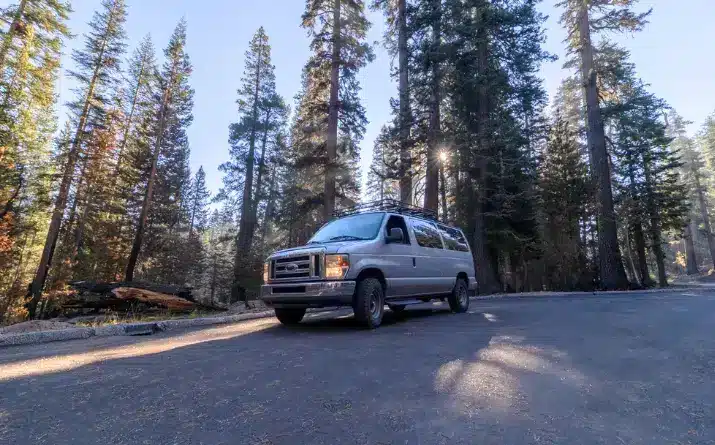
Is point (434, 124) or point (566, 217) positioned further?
point (566, 217)

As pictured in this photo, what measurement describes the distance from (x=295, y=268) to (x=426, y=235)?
144 inches

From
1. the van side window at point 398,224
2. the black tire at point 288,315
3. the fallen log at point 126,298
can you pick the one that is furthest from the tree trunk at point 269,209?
the van side window at point 398,224

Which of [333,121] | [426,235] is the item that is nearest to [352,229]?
[426,235]

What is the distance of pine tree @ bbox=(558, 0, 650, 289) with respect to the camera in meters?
19.9

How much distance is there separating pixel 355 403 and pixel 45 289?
2218cm

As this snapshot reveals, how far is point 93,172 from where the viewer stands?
23344 millimetres

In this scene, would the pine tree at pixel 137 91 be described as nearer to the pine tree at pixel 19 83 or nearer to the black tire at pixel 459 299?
the pine tree at pixel 19 83

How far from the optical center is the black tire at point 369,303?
6.57 m

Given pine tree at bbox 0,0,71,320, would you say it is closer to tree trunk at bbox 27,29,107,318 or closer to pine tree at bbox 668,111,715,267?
tree trunk at bbox 27,29,107,318

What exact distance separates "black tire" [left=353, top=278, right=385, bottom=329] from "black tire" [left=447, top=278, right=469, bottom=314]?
11.2 ft

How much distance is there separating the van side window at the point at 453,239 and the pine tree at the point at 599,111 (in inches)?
542

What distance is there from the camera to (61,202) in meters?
20.6

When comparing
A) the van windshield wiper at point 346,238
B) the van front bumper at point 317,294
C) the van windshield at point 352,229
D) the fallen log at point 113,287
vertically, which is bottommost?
the fallen log at point 113,287

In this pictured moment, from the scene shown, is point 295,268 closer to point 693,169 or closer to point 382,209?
point 382,209
